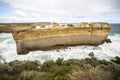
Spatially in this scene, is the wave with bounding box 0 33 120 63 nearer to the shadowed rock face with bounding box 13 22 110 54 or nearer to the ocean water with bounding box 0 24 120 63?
the ocean water with bounding box 0 24 120 63

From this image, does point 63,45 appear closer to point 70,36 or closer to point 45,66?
point 70,36

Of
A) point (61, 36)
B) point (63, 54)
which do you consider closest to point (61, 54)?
point (63, 54)

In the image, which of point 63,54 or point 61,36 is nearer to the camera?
point 63,54

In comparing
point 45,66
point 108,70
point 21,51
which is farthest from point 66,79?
point 21,51

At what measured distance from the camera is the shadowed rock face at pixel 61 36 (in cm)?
1094

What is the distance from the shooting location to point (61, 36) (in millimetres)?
12508

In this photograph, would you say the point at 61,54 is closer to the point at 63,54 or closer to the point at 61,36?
the point at 63,54

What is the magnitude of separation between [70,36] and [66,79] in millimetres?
9174

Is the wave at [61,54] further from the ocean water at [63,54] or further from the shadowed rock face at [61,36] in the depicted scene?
the shadowed rock face at [61,36]

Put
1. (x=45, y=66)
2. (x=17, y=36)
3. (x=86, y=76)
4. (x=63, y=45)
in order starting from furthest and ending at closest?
(x=63, y=45)
(x=17, y=36)
(x=45, y=66)
(x=86, y=76)

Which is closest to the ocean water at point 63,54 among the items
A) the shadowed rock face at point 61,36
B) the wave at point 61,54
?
the wave at point 61,54

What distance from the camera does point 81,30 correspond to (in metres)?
13.0

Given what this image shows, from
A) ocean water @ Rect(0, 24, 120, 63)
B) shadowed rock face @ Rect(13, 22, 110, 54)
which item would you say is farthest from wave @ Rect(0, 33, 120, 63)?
shadowed rock face @ Rect(13, 22, 110, 54)

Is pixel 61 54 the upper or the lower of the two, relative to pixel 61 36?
lower
